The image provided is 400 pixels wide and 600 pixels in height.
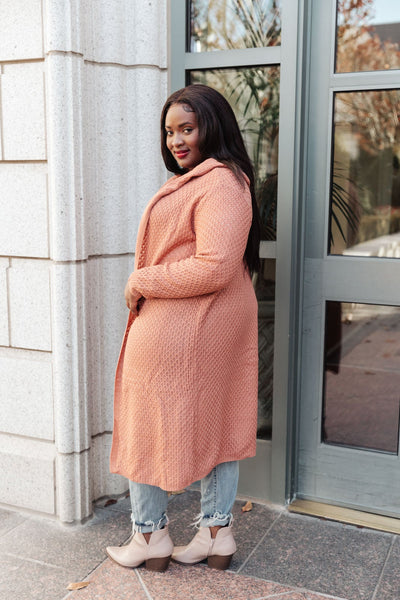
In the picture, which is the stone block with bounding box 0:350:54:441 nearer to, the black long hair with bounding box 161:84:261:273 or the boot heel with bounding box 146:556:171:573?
the boot heel with bounding box 146:556:171:573

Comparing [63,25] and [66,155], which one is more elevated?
[63,25]

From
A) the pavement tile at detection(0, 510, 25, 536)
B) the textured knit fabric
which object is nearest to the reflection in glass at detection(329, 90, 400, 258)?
the textured knit fabric

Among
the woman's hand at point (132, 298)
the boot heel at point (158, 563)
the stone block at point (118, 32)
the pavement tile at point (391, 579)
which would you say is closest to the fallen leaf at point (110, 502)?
the boot heel at point (158, 563)

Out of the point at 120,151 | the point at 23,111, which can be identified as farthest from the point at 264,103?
the point at 23,111

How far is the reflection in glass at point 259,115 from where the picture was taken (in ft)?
10.1

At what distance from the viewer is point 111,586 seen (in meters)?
2.62

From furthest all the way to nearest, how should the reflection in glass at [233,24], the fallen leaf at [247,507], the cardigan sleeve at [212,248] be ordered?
1. the fallen leaf at [247,507]
2. the reflection in glass at [233,24]
3. the cardigan sleeve at [212,248]

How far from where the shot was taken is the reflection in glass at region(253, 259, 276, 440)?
320 cm

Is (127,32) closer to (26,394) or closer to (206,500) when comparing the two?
(26,394)

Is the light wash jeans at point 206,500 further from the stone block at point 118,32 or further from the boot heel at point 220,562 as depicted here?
the stone block at point 118,32

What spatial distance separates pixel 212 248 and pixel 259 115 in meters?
1.14

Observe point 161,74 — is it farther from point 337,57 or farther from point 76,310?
point 76,310

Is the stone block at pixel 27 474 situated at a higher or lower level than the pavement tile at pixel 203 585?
higher

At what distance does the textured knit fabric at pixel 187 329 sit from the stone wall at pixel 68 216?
588 mm
